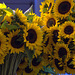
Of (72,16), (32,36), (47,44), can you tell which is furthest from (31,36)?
(72,16)

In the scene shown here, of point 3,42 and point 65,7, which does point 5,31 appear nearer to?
point 3,42

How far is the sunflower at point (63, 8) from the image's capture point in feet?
2.01

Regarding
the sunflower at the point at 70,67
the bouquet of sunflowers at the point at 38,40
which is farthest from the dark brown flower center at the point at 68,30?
the sunflower at the point at 70,67

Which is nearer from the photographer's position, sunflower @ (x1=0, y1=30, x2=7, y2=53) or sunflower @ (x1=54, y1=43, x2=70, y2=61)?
sunflower @ (x1=0, y1=30, x2=7, y2=53)

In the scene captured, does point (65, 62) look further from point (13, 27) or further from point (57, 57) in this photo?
point (13, 27)

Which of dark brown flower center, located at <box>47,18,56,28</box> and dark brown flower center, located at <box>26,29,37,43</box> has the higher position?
dark brown flower center, located at <box>47,18,56,28</box>

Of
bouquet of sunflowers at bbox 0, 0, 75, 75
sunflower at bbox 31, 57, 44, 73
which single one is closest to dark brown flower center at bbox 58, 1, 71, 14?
bouquet of sunflowers at bbox 0, 0, 75, 75

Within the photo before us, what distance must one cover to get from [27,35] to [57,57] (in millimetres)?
202

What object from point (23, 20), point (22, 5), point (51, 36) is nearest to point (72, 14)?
point (51, 36)

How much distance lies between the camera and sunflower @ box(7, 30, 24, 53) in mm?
455

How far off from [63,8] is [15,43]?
0.27 meters

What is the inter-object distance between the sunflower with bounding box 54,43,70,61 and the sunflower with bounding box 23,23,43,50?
0.14 m

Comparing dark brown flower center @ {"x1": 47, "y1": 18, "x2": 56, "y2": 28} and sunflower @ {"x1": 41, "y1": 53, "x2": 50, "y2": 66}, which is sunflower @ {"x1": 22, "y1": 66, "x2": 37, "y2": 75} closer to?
sunflower @ {"x1": 41, "y1": 53, "x2": 50, "y2": 66}

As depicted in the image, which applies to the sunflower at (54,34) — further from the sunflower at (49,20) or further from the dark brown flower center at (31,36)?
the dark brown flower center at (31,36)
